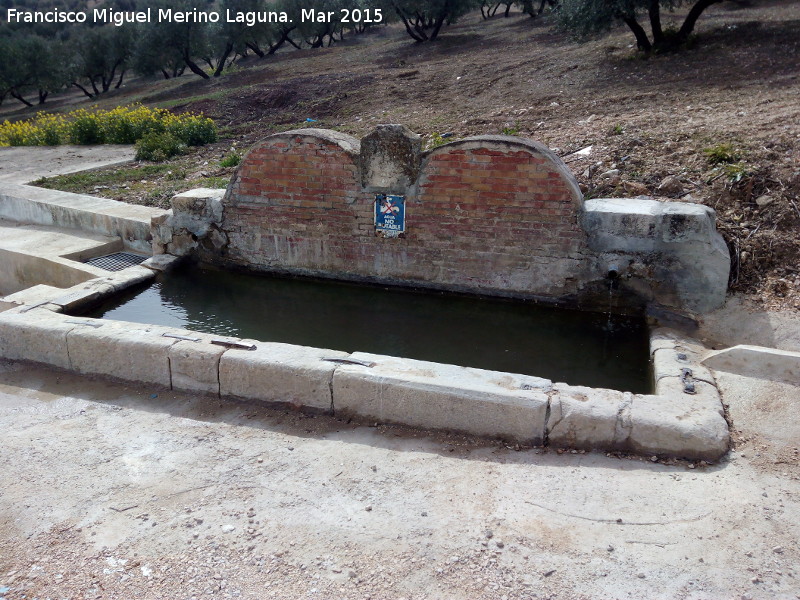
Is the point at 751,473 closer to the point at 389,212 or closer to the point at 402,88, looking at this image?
the point at 389,212

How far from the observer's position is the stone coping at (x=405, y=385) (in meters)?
3.92

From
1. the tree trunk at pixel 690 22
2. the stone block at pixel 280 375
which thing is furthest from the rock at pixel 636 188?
the tree trunk at pixel 690 22

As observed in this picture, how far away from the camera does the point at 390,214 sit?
6.86m

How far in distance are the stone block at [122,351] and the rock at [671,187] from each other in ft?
17.8

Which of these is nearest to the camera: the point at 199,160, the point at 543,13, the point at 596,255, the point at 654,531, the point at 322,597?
the point at 322,597

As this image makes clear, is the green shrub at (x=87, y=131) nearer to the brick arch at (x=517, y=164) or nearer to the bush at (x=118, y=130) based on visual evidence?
the bush at (x=118, y=130)

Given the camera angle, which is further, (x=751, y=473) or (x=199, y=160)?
(x=199, y=160)

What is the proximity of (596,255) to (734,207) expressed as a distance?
5.40ft

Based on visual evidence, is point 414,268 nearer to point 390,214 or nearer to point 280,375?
point 390,214

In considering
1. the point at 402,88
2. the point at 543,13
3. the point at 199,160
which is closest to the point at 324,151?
the point at 199,160

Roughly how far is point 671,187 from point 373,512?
17.8 ft

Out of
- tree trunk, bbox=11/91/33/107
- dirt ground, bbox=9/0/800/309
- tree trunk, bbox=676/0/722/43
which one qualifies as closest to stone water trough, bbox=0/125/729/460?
dirt ground, bbox=9/0/800/309

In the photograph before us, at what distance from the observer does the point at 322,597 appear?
2.94 m

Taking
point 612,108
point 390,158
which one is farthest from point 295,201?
point 612,108
